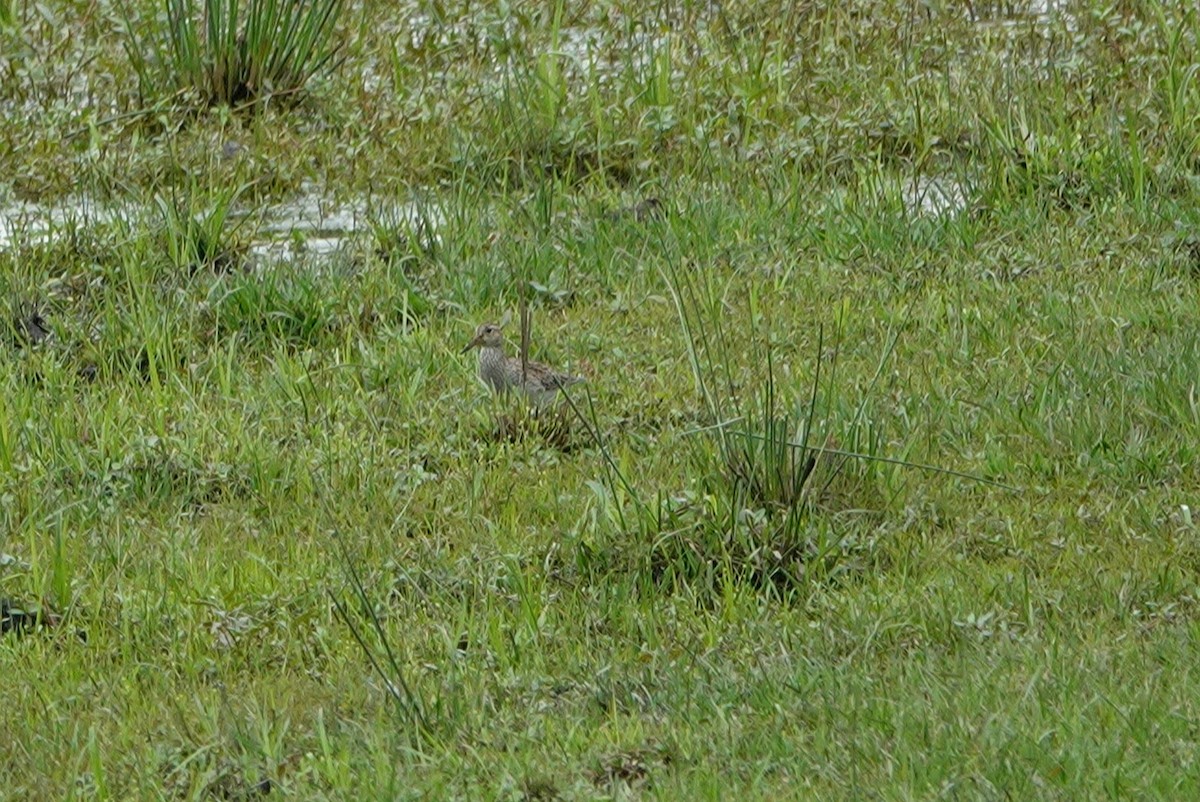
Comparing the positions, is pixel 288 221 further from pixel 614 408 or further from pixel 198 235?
pixel 614 408

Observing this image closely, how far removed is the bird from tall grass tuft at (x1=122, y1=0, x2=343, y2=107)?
292 centimetres

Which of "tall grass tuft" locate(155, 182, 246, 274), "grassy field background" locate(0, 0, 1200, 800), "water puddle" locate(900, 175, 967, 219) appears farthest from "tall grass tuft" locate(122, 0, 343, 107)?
"water puddle" locate(900, 175, 967, 219)

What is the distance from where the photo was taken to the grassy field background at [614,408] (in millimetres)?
4594

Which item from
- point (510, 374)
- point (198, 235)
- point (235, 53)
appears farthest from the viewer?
point (235, 53)

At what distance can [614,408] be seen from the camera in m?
6.85

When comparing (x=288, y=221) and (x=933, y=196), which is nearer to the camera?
(x=933, y=196)

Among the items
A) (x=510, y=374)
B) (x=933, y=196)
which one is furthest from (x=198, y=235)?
(x=933, y=196)

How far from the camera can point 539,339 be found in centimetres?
752

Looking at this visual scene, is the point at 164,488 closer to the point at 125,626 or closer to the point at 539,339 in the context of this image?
the point at 125,626

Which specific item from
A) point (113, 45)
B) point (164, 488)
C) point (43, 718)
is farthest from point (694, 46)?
point (43, 718)

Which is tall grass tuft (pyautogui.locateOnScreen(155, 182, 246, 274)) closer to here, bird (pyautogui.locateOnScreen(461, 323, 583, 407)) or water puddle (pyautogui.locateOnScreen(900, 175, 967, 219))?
bird (pyautogui.locateOnScreen(461, 323, 583, 407))

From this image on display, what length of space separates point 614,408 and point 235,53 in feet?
11.9

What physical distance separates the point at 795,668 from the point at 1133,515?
133 cm

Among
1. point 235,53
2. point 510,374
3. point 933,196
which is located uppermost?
point 235,53
